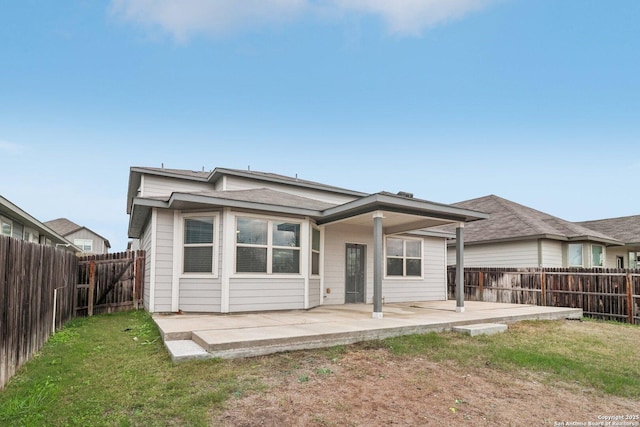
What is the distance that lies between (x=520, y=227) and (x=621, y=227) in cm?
773

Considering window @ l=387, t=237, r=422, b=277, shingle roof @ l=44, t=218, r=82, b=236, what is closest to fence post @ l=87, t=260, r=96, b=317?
window @ l=387, t=237, r=422, b=277

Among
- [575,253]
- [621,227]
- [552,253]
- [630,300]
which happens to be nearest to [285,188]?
[630,300]

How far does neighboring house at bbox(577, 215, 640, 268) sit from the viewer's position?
58.9ft

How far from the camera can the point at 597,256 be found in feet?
53.2

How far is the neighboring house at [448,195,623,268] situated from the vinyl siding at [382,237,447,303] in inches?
82.0

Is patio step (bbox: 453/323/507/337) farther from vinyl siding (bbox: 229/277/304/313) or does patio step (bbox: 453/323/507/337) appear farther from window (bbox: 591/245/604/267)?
window (bbox: 591/245/604/267)

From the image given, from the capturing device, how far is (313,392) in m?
3.98

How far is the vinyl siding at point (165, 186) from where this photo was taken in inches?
491

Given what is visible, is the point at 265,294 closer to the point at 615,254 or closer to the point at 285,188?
the point at 285,188

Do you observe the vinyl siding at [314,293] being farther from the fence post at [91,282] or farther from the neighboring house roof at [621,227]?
the neighboring house roof at [621,227]

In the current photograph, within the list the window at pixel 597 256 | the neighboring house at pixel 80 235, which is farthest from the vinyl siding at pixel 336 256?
the neighboring house at pixel 80 235

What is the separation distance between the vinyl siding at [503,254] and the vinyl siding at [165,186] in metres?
12.0

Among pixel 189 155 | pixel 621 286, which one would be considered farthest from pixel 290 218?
pixel 189 155

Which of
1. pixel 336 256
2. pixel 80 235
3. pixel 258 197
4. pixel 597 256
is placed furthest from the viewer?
pixel 80 235
